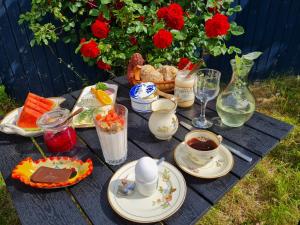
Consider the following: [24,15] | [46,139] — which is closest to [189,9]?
[24,15]

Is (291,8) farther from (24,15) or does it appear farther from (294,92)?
(24,15)

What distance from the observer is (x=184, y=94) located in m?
1.64

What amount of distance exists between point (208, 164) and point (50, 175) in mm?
709

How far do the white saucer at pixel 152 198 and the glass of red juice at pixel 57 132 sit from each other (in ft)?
1.15

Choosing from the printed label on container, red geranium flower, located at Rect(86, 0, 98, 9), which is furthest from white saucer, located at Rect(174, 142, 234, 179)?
red geranium flower, located at Rect(86, 0, 98, 9)

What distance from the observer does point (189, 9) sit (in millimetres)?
2953

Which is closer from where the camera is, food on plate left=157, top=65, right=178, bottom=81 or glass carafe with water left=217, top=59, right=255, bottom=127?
glass carafe with water left=217, top=59, right=255, bottom=127

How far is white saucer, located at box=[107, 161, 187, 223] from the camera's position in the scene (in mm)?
1009

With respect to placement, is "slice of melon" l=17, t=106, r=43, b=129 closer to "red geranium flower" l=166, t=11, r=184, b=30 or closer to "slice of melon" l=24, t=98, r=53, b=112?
"slice of melon" l=24, t=98, r=53, b=112

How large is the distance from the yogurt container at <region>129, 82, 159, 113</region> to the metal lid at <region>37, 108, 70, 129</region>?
43 cm

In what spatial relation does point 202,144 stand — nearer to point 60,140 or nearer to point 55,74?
point 60,140

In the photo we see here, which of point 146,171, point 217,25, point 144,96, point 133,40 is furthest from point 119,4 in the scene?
point 146,171

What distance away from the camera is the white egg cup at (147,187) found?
1.05 m

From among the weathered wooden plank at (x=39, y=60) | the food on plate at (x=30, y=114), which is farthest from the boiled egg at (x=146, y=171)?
the weathered wooden plank at (x=39, y=60)
